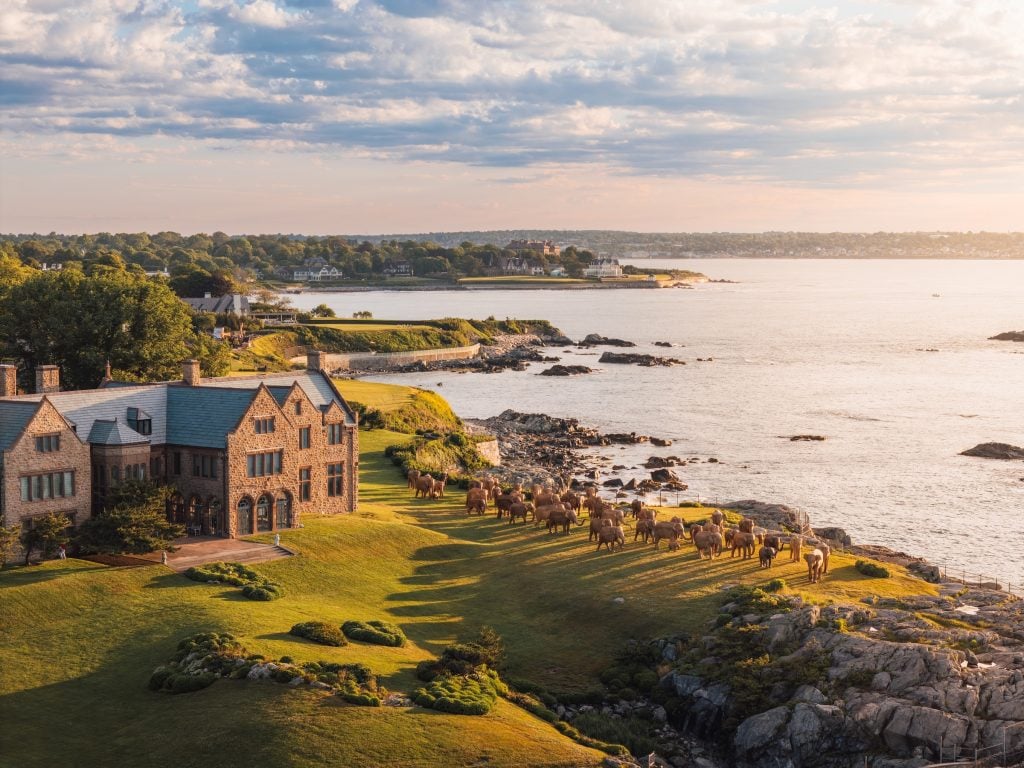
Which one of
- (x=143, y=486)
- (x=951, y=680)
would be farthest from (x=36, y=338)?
(x=951, y=680)

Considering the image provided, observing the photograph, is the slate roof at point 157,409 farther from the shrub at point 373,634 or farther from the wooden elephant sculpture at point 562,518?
the wooden elephant sculpture at point 562,518

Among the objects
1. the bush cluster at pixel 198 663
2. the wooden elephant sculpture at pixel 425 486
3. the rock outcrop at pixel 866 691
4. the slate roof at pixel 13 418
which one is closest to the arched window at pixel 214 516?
the slate roof at pixel 13 418

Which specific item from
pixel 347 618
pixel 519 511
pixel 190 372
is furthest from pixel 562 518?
pixel 190 372

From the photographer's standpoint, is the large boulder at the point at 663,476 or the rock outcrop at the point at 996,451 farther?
the rock outcrop at the point at 996,451

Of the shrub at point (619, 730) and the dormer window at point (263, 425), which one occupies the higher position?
the dormer window at point (263, 425)

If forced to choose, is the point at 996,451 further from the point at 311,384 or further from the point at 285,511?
the point at 285,511

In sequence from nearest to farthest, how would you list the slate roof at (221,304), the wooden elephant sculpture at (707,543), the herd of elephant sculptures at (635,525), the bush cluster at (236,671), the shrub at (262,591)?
the bush cluster at (236,671) < the shrub at (262,591) < the wooden elephant sculpture at (707,543) < the herd of elephant sculptures at (635,525) < the slate roof at (221,304)

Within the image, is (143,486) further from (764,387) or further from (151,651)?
(764,387)
